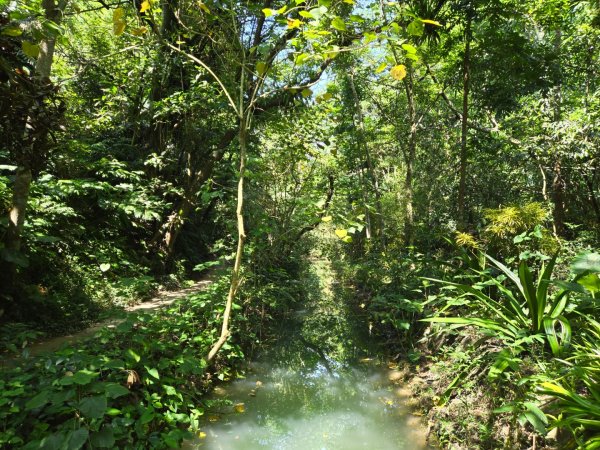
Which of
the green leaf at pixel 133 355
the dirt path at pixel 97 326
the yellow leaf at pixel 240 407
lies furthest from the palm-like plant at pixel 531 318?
the dirt path at pixel 97 326

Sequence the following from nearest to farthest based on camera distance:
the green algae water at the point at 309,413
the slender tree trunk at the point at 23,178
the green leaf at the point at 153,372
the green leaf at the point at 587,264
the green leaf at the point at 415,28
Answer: the green leaf at the point at 415,28 → the green leaf at the point at 587,264 → the green leaf at the point at 153,372 → the green algae water at the point at 309,413 → the slender tree trunk at the point at 23,178

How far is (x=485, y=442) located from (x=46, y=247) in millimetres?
5423

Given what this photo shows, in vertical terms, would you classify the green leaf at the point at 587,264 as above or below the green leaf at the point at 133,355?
above

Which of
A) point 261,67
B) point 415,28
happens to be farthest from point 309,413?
point 415,28

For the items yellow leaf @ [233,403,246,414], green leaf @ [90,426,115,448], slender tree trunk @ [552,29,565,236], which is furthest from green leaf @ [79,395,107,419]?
slender tree trunk @ [552,29,565,236]

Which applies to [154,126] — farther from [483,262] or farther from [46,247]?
[483,262]

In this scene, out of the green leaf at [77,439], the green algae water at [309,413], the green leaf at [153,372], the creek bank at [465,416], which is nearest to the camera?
the green leaf at [77,439]

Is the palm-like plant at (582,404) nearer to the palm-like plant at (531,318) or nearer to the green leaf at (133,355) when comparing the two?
the palm-like plant at (531,318)

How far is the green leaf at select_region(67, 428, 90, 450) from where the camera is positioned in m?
1.93

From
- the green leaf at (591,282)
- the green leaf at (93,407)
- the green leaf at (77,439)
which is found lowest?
the green leaf at (77,439)

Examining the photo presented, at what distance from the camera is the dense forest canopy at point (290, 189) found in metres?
2.53

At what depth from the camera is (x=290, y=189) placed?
21.8ft

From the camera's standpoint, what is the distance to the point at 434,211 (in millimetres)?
8383

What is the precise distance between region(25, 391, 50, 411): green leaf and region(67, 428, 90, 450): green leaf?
25 centimetres
